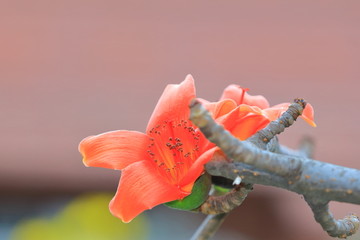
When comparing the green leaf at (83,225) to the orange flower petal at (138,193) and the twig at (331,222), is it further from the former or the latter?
the twig at (331,222)

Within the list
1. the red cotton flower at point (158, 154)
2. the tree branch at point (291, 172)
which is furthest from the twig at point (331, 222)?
the red cotton flower at point (158, 154)

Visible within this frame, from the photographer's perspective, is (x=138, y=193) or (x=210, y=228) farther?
(x=210, y=228)

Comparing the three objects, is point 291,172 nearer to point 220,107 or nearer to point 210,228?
point 220,107

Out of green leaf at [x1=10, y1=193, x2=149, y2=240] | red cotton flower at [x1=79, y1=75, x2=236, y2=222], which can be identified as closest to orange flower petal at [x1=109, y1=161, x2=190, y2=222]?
red cotton flower at [x1=79, y1=75, x2=236, y2=222]

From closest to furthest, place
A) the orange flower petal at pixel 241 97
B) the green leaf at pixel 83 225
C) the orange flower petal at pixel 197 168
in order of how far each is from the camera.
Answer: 1. the orange flower petal at pixel 197 168
2. the orange flower petal at pixel 241 97
3. the green leaf at pixel 83 225

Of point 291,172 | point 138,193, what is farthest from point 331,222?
point 138,193

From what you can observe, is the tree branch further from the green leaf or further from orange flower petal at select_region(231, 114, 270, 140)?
the green leaf

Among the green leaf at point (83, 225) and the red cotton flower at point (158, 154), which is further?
the green leaf at point (83, 225)
